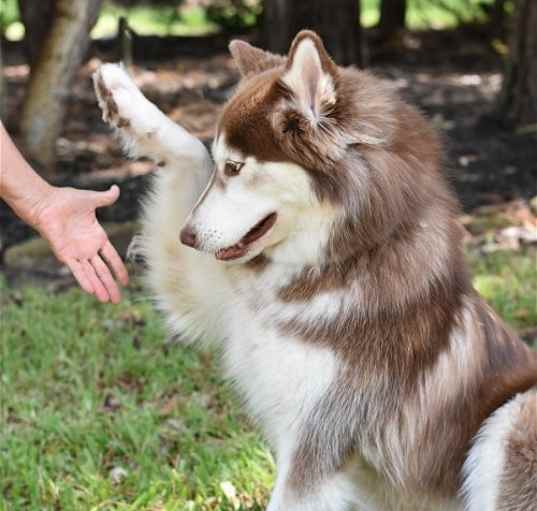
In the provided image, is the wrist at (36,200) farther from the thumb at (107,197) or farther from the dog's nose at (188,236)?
the dog's nose at (188,236)

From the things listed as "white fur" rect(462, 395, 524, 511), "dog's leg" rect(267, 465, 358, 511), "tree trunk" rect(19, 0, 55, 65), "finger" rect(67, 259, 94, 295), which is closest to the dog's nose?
"finger" rect(67, 259, 94, 295)

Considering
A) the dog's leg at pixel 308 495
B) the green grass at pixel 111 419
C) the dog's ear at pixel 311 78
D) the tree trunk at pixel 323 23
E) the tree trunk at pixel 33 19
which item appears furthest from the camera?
the tree trunk at pixel 323 23

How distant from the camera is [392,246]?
317 cm

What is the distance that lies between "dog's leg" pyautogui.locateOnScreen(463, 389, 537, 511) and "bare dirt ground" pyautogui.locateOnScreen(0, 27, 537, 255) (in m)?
3.09

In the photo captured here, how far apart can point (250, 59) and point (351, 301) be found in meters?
0.98

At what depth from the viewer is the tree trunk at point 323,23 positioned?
908 cm

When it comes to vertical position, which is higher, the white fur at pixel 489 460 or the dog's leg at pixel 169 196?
the dog's leg at pixel 169 196

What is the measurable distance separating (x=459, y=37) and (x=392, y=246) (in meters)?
10.7

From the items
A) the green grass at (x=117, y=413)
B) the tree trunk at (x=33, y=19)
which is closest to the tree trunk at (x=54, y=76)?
the tree trunk at (x=33, y=19)

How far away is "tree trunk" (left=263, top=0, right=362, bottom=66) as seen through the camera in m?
9.08

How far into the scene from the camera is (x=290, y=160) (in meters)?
2.99

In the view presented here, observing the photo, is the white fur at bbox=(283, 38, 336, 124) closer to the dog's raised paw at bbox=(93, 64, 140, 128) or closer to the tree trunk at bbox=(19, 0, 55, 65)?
the dog's raised paw at bbox=(93, 64, 140, 128)

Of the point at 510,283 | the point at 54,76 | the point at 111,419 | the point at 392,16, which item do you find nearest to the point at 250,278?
the point at 111,419

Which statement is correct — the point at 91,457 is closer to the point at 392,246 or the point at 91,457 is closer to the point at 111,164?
the point at 392,246
